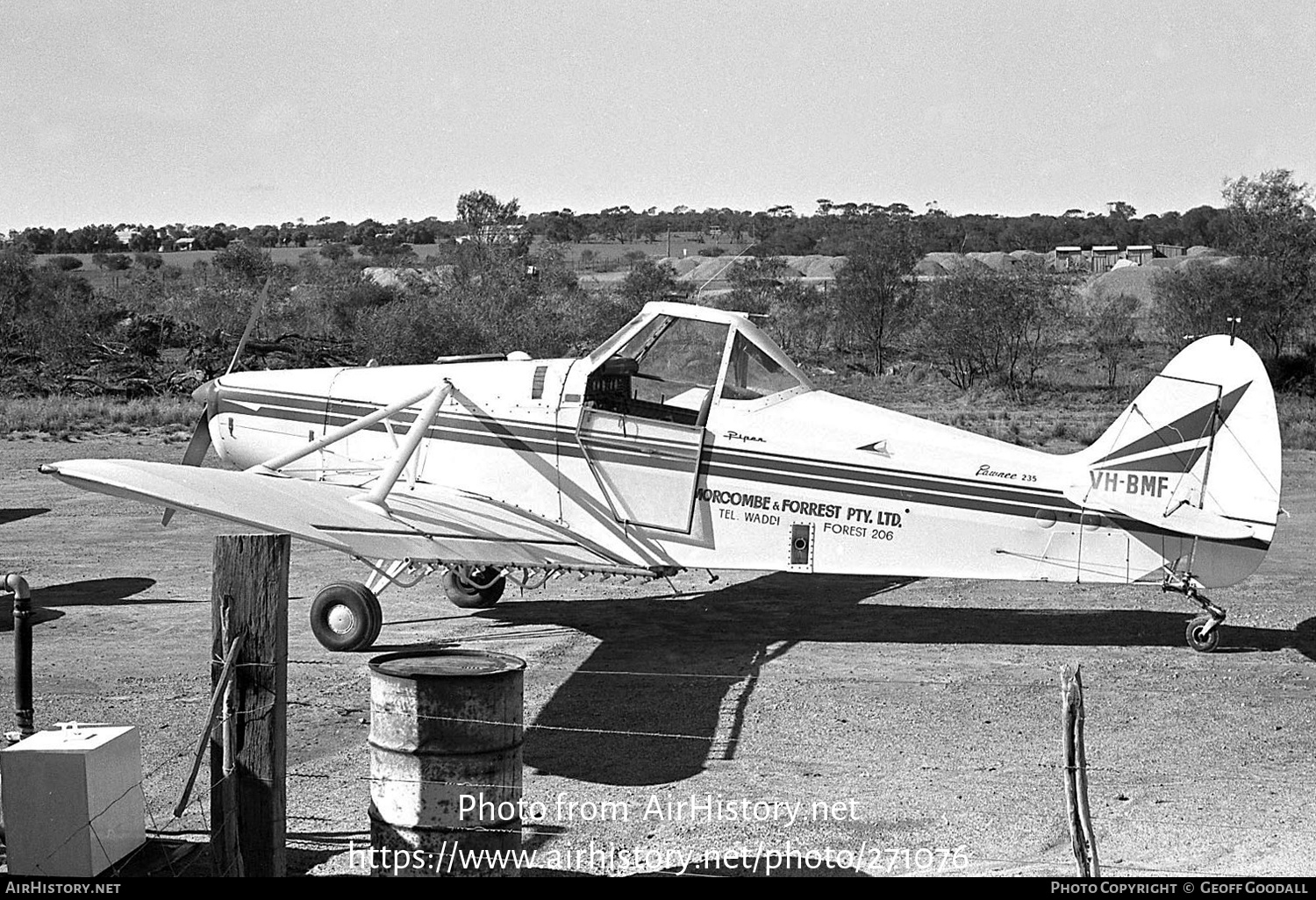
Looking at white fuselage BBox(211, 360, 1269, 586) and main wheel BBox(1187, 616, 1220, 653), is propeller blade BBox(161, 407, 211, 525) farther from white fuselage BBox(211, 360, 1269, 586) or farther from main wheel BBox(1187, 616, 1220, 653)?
main wheel BBox(1187, 616, 1220, 653)

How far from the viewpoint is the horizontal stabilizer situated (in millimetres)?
9961

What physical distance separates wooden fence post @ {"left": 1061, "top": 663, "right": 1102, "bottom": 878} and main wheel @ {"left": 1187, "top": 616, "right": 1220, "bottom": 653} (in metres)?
5.77

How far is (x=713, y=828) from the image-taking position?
6621 millimetres

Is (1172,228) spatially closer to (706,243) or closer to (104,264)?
(706,243)

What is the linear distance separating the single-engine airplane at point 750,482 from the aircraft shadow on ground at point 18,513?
7.75m

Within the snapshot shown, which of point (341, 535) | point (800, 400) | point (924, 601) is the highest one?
point (800, 400)

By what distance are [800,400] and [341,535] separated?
376 centimetres

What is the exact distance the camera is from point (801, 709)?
9.03m

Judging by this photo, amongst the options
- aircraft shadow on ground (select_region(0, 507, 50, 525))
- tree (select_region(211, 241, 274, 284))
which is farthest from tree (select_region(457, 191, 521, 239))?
aircraft shadow on ground (select_region(0, 507, 50, 525))

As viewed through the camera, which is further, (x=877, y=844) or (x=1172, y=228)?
(x=1172, y=228)

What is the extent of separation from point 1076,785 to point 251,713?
333 centimetres

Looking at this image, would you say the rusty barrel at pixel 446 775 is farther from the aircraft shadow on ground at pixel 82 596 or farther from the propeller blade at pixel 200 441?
the propeller blade at pixel 200 441
